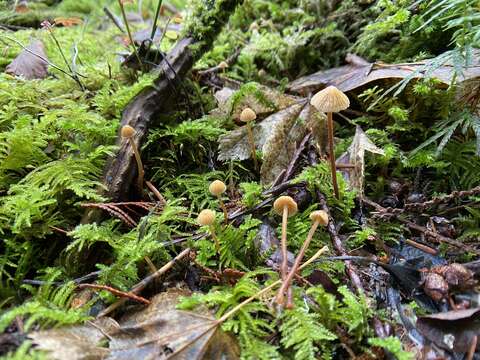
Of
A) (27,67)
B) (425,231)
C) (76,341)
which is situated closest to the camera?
(76,341)

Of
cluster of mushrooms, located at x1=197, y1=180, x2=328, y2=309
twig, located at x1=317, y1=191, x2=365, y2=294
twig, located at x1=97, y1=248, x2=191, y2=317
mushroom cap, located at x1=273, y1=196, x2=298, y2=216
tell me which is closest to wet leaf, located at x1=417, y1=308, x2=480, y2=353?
twig, located at x1=317, y1=191, x2=365, y2=294

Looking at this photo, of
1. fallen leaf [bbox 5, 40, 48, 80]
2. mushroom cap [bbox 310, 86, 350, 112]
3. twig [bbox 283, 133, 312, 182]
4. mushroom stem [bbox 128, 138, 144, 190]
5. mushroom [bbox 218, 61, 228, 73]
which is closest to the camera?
mushroom cap [bbox 310, 86, 350, 112]

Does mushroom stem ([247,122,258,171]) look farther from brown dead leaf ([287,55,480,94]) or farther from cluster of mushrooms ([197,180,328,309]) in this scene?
brown dead leaf ([287,55,480,94])

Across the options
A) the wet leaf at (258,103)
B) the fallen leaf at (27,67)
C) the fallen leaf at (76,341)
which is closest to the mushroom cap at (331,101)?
the wet leaf at (258,103)

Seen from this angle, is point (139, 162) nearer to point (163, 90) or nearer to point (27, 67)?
point (163, 90)

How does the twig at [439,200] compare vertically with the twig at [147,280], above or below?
below

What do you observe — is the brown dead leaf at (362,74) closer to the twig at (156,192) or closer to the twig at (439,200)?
the twig at (439,200)

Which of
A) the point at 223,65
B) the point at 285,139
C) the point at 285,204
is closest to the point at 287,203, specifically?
the point at 285,204
